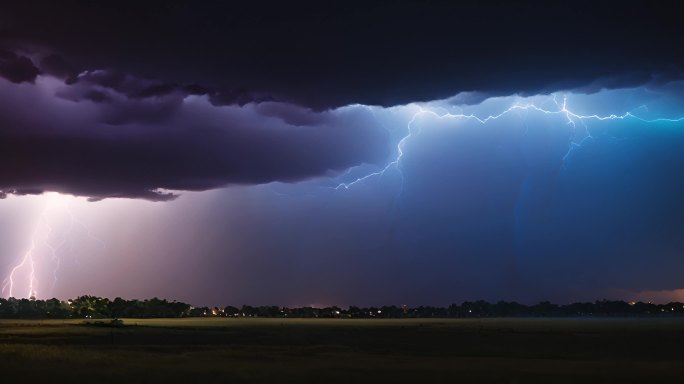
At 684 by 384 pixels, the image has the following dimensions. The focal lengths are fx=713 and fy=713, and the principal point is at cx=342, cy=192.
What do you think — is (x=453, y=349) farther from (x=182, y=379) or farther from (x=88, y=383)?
(x=88, y=383)

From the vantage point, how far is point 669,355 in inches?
1668

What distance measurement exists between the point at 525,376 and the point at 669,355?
55.9 ft

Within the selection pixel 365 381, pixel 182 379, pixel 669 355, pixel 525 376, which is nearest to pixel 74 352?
pixel 182 379

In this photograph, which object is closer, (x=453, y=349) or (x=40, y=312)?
(x=453, y=349)

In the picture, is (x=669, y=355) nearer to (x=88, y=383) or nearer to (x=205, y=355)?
(x=205, y=355)

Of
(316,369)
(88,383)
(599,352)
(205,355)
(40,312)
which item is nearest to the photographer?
(88,383)

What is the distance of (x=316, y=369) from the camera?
109 feet

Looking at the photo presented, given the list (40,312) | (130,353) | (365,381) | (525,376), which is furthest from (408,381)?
(40,312)

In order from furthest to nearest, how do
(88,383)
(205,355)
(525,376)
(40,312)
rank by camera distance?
1. (40,312)
2. (205,355)
3. (525,376)
4. (88,383)

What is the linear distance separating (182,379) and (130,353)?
15241 mm

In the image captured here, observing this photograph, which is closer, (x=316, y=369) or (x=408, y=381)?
(x=408, y=381)

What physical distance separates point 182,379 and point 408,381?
9218 mm

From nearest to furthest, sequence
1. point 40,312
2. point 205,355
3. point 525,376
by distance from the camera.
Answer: point 525,376, point 205,355, point 40,312

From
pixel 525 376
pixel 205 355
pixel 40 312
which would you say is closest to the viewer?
pixel 525 376
